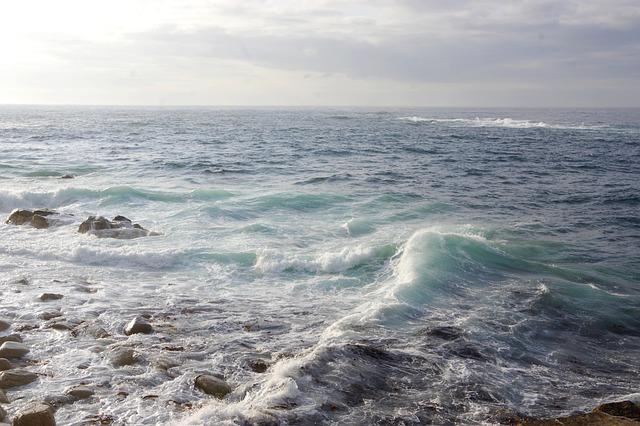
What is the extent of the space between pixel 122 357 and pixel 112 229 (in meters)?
8.97

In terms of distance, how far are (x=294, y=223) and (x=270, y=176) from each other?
10909mm

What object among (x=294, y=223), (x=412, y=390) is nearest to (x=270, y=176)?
(x=294, y=223)

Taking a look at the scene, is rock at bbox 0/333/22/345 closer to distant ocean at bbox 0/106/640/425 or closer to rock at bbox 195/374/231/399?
distant ocean at bbox 0/106/640/425

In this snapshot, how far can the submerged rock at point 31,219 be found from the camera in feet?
57.2

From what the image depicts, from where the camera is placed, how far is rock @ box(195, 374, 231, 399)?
7.35 metres

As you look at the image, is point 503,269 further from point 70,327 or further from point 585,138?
point 585,138

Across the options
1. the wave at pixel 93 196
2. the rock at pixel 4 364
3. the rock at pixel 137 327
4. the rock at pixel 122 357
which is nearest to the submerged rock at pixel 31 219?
the wave at pixel 93 196

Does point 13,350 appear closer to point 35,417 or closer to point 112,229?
point 35,417

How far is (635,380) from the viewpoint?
814cm

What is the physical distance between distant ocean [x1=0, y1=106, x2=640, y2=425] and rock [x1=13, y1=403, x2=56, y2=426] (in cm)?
18

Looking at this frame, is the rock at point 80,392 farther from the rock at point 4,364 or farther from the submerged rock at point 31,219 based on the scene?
the submerged rock at point 31,219

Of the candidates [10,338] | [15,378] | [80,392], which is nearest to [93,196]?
[10,338]

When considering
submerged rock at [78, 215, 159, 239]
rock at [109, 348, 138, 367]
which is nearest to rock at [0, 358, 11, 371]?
rock at [109, 348, 138, 367]

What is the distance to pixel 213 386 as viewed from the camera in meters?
7.42
